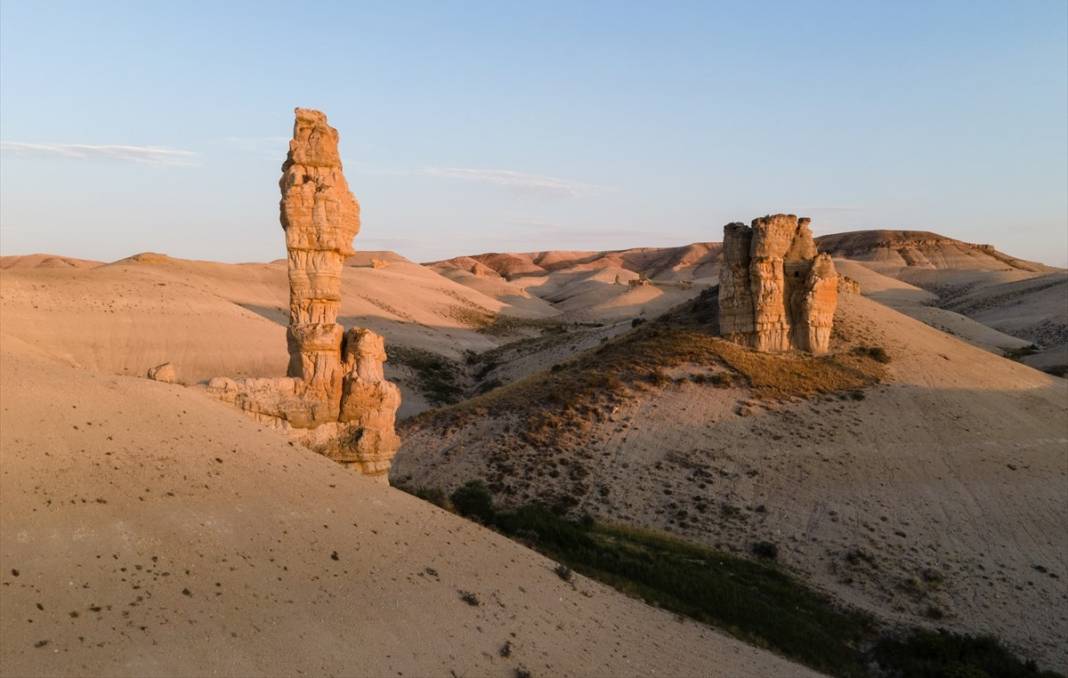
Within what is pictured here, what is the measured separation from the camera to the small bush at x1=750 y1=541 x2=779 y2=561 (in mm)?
18500

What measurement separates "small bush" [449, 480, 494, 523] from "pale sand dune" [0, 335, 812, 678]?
6549 millimetres

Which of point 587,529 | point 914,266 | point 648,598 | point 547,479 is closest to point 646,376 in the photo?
point 547,479

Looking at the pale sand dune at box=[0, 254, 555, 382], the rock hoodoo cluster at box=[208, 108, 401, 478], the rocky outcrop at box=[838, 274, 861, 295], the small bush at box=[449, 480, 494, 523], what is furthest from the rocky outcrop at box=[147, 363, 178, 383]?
the rocky outcrop at box=[838, 274, 861, 295]

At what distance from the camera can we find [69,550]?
26.2 ft

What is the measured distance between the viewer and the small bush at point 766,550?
18.5 m

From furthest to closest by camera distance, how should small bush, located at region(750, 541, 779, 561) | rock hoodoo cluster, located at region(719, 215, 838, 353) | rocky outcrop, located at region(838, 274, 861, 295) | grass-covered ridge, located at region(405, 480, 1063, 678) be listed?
rocky outcrop, located at region(838, 274, 861, 295)
rock hoodoo cluster, located at region(719, 215, 838, 353)
small bush, located at region(750, 541, 779, 561)
grass-covered ridge, located at region(405, 480, 1063, 678)

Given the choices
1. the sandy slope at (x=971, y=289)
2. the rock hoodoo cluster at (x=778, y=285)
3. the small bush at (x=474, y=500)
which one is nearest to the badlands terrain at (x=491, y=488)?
the small bush at (x=474, y=500)

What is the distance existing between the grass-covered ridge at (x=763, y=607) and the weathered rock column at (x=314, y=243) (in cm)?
450

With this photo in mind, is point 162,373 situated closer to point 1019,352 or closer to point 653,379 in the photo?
point 653,379

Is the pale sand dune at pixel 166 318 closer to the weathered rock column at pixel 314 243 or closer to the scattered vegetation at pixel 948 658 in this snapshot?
the weathered rock column at pixel 314 243

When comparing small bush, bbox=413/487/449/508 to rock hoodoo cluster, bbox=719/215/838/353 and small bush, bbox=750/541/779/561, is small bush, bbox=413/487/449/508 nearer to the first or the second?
small bush, bbox=750/541/779/561

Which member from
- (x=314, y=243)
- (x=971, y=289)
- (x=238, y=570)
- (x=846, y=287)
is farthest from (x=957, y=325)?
(x=238, y=570)

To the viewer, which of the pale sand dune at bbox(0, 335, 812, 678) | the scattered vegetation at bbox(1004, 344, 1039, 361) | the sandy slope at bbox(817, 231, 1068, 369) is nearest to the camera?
the pale sand dune at bbox(0, 335, 812, 678)

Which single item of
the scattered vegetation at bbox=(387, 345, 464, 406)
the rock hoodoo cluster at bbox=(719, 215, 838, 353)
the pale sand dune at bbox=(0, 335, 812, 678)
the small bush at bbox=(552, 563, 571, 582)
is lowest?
the scattered vegetation at bbox=(387, 345, 464, 406)
